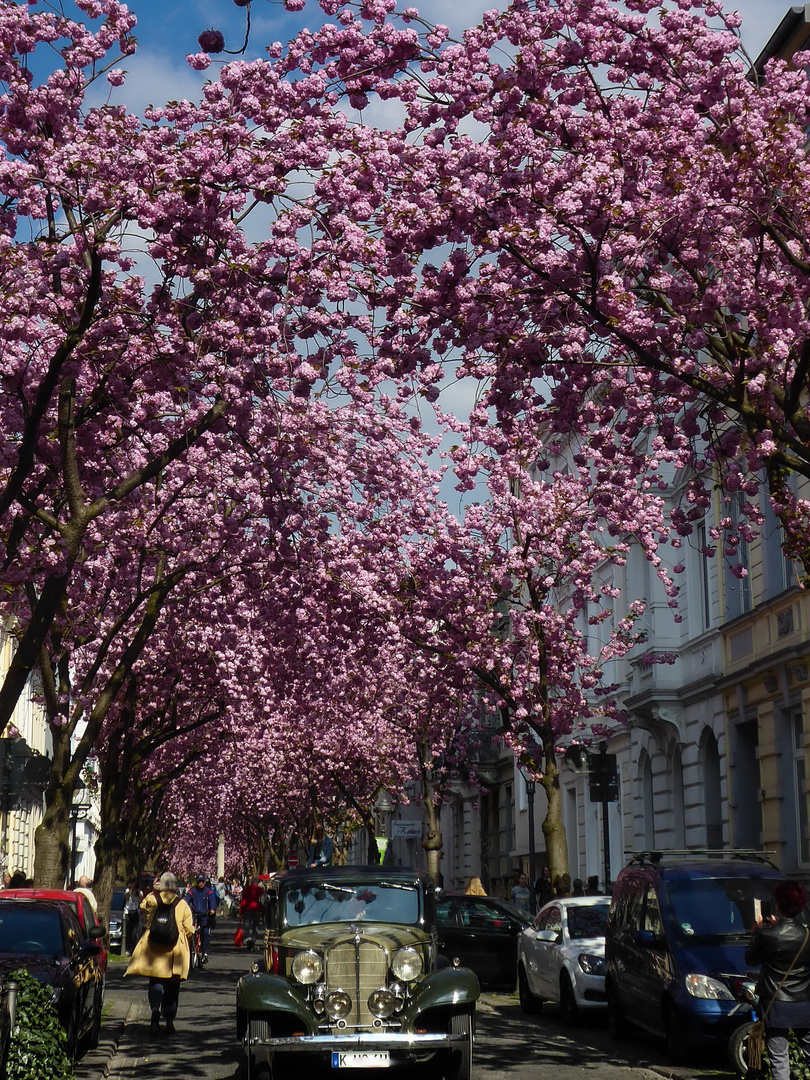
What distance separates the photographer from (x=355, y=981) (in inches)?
492

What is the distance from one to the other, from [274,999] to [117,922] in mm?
28750

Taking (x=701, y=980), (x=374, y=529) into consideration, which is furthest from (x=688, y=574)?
(x=701, y=980)

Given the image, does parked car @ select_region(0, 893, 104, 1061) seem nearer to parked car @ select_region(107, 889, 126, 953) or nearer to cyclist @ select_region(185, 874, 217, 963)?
cyclist @ select_region(185, 874, 217, 963)

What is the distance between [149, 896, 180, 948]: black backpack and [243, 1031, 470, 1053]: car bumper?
5805 millimetres

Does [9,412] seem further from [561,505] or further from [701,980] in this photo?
[561,505]

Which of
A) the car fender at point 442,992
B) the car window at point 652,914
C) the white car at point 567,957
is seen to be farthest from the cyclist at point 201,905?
the car fender at point 442,992

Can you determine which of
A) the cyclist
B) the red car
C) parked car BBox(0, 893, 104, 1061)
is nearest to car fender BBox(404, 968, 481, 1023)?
parked car BBox(0, 893, 104, 1061)

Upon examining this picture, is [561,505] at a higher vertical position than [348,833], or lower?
higher

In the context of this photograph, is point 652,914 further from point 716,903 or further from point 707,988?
point 707,988

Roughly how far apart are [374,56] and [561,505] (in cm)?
1653

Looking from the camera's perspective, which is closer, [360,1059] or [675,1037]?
[360,1059]

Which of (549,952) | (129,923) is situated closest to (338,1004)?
(549,952)

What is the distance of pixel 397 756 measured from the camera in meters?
53.7

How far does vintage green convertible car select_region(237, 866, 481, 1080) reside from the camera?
38.4ft
